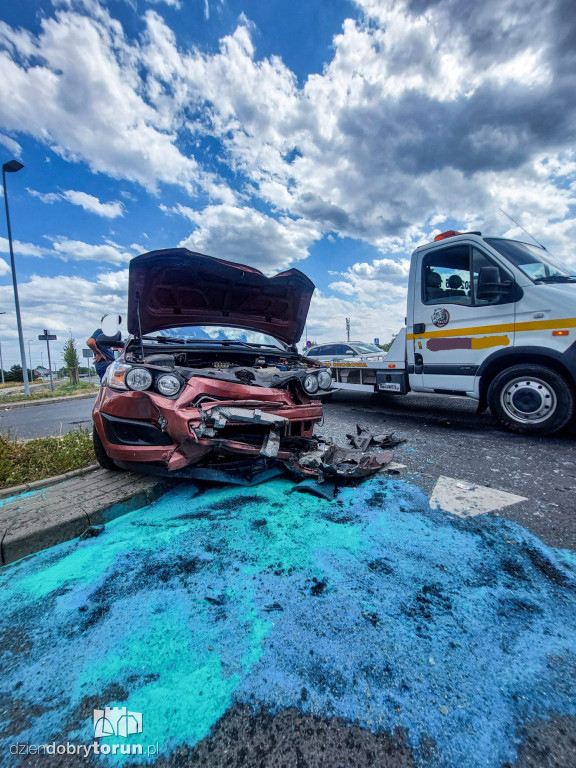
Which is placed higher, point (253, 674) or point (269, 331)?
point (269, 331)

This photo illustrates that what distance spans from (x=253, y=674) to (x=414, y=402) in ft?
20.9

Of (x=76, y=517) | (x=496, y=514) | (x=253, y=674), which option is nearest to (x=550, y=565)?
(x=496, y=514)

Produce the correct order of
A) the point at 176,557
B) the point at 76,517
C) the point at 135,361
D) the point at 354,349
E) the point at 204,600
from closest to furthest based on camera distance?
the point at 204,600 → the point at 176,557 → the point at 76,517 → the point at 135,361 → the point at 354,349

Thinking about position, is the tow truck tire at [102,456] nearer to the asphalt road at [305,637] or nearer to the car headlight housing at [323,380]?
the asphalt road at [305,637]

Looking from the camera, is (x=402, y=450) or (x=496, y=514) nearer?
(x=496, y=514)

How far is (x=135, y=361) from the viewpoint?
8.53 feet

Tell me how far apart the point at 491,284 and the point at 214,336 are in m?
3.35

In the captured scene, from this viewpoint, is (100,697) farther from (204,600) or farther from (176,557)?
(176,557)

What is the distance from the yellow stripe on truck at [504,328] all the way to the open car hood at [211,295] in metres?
1.93

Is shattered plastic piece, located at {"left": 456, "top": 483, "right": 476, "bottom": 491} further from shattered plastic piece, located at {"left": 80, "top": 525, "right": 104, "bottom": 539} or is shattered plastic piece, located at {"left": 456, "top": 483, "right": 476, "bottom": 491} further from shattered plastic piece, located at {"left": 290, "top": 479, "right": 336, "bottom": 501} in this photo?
shattered plastic piece, located at {"left": 80, "top": 525, "right": 104, "bottom": 539}

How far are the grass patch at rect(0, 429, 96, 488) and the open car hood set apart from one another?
135cm

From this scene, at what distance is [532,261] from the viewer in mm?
4035

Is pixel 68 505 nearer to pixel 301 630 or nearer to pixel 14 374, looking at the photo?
pixel 301 630

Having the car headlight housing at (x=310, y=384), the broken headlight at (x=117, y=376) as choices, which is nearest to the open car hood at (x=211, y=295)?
the broken headlight at (x=117, y=376)
